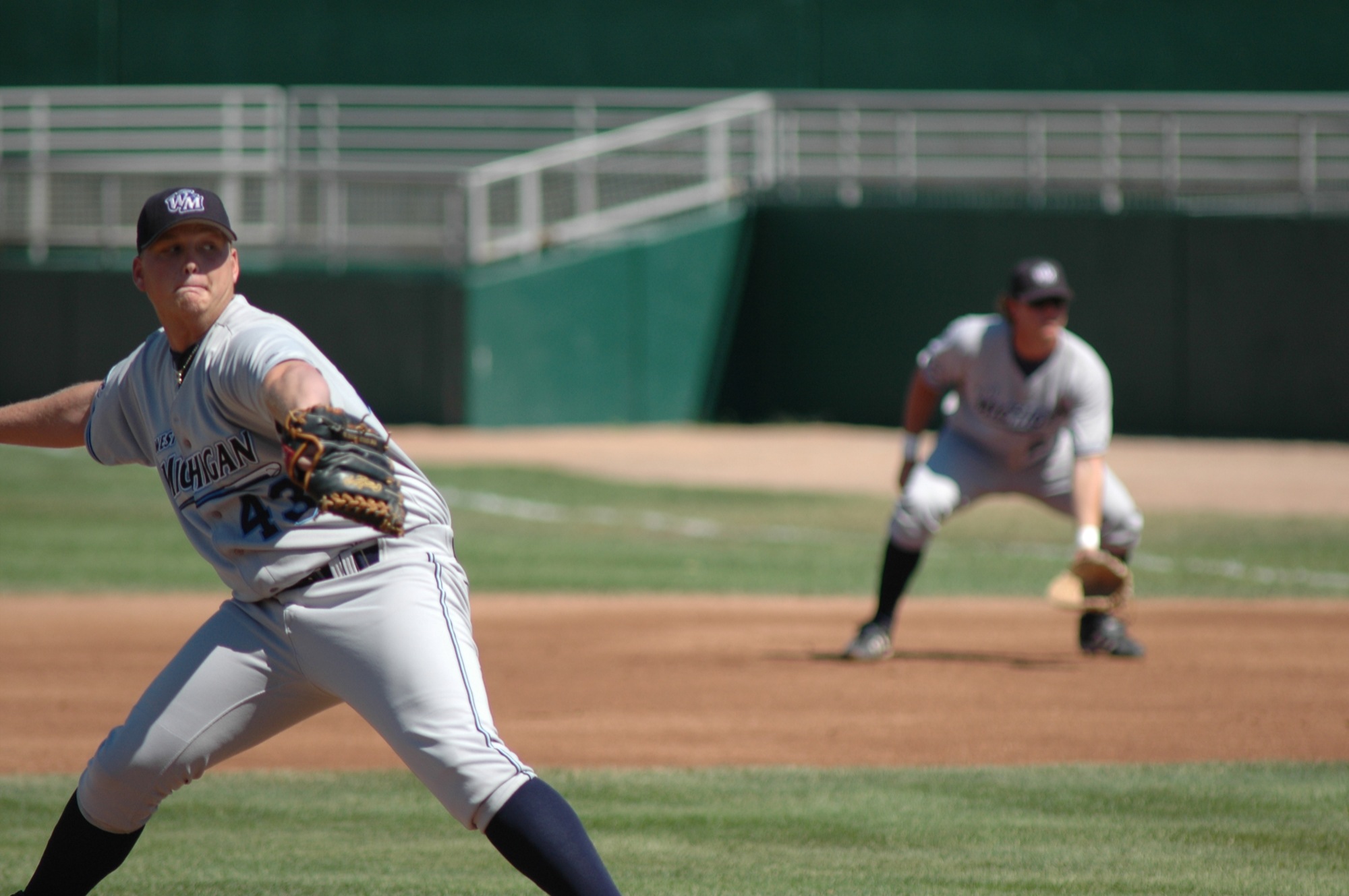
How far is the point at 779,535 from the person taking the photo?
13.4 m

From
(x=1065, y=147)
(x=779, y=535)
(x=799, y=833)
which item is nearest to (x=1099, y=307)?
(x=1065, y=147)

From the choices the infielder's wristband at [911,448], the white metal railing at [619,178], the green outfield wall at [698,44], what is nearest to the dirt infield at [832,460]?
the white metal railing at [619,178]

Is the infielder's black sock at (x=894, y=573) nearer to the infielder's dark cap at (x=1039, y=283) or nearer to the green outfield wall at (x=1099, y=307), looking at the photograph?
the infielder's dark cap at (x=1039, y=283)

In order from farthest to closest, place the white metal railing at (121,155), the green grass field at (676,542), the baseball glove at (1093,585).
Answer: the white metal railing at (121,155)
the green grass field at (676,542)
the baseball glove at (1093,585)

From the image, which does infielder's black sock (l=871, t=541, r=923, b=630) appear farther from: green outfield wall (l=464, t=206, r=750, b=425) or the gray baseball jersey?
green outfield wall (l=464, t=206, r=750, b=425)

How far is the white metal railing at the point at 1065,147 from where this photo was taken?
20.1 meters

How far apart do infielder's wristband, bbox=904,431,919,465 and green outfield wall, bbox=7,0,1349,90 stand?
18.3 m

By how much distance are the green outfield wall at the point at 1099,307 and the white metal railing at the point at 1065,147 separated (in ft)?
1.94

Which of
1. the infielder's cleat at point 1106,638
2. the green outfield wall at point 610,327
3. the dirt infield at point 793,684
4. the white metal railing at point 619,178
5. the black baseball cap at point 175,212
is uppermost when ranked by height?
the white metal railing at point 619,178

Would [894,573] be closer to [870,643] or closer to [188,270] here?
[870,643]

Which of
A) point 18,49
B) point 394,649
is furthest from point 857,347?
point 394,649

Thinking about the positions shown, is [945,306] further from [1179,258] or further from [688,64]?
[688,64]

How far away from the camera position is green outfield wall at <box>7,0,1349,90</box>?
993 inches

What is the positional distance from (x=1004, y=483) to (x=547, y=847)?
509 cm
